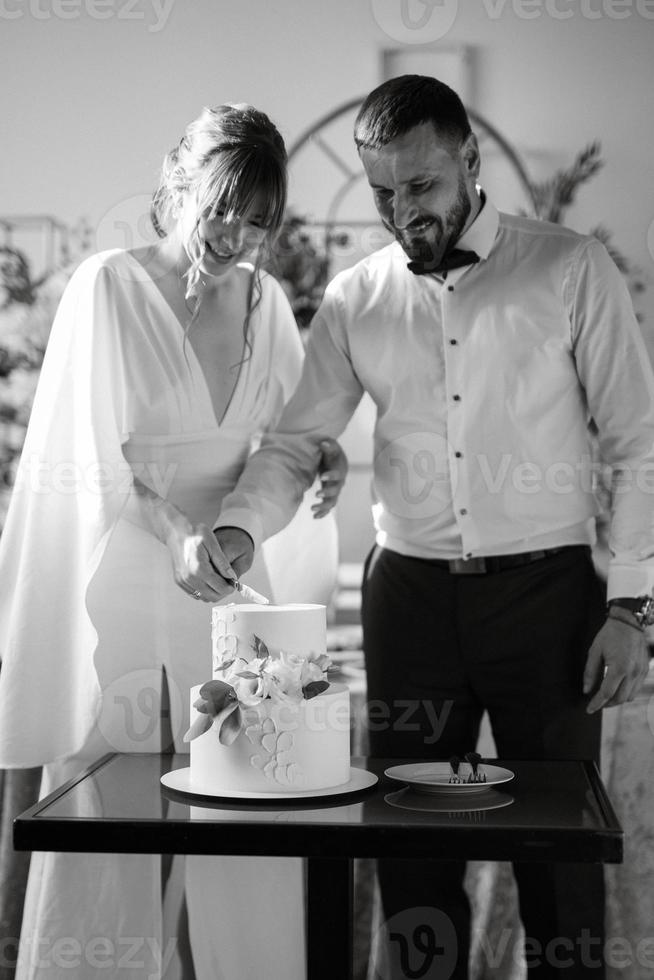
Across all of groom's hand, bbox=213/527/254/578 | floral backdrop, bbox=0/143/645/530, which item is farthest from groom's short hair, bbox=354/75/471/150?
floral backdrop, bbox=0/143/645/530

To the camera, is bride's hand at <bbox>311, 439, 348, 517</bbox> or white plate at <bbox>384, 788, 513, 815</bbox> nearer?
white plate at <bbox>384, 788, 513, 815</bbox>

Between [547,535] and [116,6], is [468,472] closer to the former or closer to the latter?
[547,535]

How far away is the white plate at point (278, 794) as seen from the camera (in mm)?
1273

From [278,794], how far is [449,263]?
2.93 feet

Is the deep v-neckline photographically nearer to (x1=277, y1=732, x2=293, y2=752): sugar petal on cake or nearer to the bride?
the bride

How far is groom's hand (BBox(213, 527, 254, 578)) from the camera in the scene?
5.50ft

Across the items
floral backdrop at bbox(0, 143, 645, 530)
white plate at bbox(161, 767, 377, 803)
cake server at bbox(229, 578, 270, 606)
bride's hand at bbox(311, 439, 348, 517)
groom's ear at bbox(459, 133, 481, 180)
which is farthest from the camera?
floral backdrop at bbox(0, 143, 645, 530)

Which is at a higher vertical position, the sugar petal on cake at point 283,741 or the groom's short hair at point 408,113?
the groom's short hair at point 408,113

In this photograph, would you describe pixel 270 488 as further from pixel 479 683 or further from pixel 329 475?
pixel 479 683

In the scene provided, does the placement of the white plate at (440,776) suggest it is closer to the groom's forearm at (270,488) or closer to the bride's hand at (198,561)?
the bride's hand at (198,561)

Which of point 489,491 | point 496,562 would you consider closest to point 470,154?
point 489,491

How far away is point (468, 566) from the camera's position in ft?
5.68

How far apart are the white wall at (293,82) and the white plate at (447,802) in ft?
8.43

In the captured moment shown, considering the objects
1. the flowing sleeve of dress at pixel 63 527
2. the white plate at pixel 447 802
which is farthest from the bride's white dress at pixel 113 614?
the white plate at pixel 447 802
